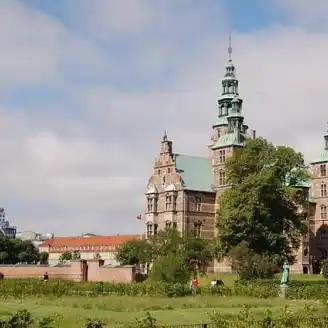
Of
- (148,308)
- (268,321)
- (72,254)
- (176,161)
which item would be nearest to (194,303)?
(148,308)

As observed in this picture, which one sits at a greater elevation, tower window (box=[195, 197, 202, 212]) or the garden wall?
tower window (box=[195, 197, 202, 212])

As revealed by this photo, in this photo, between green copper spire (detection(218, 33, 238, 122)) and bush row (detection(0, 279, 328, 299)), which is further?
green copper spire (detection(218, 33, 238, 122))

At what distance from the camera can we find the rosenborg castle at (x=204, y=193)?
278 ft

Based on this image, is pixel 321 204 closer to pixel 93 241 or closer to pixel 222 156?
pixel 222 156

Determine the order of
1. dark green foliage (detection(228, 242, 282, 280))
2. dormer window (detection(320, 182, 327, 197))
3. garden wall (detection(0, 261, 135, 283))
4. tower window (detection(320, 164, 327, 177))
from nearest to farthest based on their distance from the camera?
dark green foliage (detection(228, 242, 282, 280))
garden wall (detection(0, 261, 135, 283))
dormer window (detection(320, 182, 327, 197))
tower window (detection(320, 164, 327, 177))

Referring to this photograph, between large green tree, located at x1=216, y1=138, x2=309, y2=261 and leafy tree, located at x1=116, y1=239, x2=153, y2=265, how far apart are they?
13572 mm

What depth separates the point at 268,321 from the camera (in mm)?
17281

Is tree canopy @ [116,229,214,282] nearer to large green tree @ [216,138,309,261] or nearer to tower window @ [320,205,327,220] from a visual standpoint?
large green tree @ [216,138,309,261]

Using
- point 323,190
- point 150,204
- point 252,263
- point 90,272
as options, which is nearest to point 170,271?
point 252,263

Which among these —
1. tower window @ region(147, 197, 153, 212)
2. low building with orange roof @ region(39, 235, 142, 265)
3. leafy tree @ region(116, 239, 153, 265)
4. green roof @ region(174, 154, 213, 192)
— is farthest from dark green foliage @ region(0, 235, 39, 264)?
green roof @ region(174, 154, 213, 192)

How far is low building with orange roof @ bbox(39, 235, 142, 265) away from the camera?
460 ft

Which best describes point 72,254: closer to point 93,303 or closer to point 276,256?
point 276,256

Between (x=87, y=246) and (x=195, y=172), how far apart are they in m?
67.5

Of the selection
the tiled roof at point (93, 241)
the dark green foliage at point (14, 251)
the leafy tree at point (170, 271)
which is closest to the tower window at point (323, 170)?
Answer: the leafy tree at point (170, 271)
